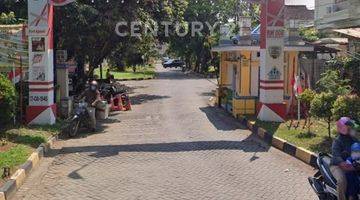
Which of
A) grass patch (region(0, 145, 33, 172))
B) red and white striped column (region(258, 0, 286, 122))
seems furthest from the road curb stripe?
grass patch (region(0, 145, 33, 172))

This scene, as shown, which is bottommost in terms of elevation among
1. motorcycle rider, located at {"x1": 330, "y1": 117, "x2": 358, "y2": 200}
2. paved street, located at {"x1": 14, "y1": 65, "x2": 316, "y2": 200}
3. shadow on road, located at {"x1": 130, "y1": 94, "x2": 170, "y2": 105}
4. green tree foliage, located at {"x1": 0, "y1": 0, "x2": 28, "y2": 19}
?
paved street, located at {"x1": 14, "y1": 65, "x2": 316, "y2": 200}

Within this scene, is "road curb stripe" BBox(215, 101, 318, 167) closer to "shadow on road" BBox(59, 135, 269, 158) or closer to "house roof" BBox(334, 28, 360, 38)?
"shadow on road" BBox(59, 135, 269, 158)

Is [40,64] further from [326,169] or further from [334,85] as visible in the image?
[326,169]

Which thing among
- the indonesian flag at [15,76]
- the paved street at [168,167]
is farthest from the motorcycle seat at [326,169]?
the indonesian flag at [15,76]

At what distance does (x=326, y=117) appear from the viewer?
12.9 m

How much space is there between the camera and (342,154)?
23.8 ft

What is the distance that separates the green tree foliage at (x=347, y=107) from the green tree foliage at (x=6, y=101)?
24.9 ft

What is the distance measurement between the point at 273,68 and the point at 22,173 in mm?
9368

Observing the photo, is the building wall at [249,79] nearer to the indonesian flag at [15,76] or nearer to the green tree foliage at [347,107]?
the green tree foliage at [347,107]

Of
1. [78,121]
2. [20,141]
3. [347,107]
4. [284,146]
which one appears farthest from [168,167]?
[78,121]

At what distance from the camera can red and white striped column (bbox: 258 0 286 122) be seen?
16781 millimetres

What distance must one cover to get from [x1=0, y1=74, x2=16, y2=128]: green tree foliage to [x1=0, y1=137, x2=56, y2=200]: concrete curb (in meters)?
1.22

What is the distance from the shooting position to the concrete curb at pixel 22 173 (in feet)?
28.0

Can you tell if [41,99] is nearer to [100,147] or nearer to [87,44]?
[100,147]
